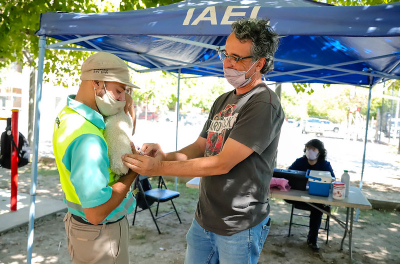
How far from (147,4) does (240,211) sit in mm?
4513

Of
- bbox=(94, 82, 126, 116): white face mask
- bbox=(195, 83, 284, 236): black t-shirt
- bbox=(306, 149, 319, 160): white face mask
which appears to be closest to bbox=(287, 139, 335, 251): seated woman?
bbox=(306, 149, 319, 160): white face mask

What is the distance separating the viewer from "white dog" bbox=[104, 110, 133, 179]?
147 cm

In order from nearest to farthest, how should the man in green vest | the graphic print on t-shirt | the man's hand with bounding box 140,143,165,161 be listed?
the man in green vest → the graphic print on t-shirt → the man's hand with bounding box 140,143,165,161

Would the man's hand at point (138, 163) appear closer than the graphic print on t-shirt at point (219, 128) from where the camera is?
Yes

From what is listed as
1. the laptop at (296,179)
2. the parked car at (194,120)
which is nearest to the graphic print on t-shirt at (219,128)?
the laptop at (296,179)

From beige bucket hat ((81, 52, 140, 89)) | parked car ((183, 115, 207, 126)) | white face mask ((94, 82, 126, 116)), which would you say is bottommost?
parked car ((183, 115, 207, 126))

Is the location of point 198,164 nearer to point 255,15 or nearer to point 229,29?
point 229,29

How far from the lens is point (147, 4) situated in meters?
5.29

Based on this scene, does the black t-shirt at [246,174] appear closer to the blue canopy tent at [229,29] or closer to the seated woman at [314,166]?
the blue canopy tent at [229,29]

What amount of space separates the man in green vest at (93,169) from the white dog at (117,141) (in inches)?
1.6

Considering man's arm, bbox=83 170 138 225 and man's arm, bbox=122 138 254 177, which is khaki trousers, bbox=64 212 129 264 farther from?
man's arm, bbox=122 138 254 177

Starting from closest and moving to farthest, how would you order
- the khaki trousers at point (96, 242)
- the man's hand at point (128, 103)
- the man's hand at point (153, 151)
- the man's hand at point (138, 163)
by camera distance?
the man's hand at point (138, 163)
the khaki trousers at point (96, 242)
the man's hand at point (128, 103)
the man's hand at point (153, 151)

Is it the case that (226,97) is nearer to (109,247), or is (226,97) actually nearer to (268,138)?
(268,138)

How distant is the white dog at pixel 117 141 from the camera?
1468 mm
